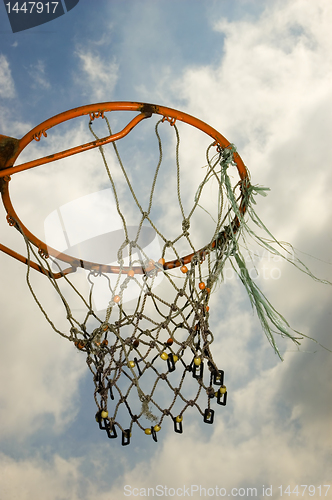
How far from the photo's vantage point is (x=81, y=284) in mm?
2518

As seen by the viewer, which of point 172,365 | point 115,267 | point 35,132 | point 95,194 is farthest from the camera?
point 95,194

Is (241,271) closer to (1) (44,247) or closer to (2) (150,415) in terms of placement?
(2) (150,415)

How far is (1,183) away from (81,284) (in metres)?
0.94

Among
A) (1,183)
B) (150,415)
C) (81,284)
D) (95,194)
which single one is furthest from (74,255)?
(150,415)

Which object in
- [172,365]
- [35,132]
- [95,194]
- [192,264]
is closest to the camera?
[35,132]

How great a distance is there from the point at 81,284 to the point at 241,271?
1095mm

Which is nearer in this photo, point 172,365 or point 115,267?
point 172,365

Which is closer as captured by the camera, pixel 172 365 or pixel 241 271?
pixel 172 365

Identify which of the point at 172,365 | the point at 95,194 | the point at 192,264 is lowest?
the point at 172,365

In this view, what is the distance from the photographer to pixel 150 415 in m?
1.82

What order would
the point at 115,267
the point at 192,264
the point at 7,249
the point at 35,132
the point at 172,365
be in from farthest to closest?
1. the point at 115,267
2. the point at 7,249
3. the point at 192,264
4. the point at 172,365
5. the point at 35,132

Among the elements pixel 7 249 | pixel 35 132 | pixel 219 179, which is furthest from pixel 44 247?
pixel 219 179

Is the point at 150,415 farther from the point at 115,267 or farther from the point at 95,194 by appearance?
the point at 95,194

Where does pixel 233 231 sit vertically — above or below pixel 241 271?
above
